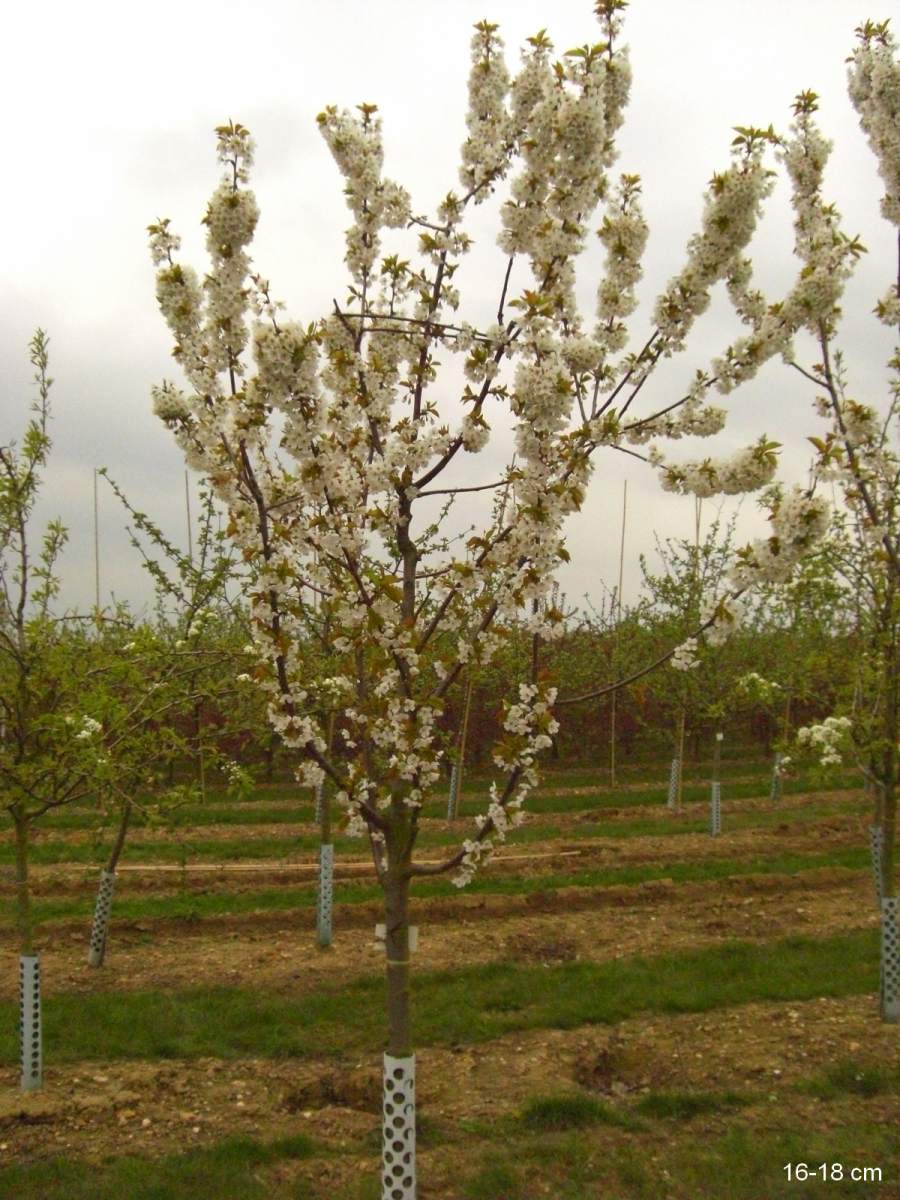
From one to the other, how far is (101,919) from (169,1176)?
366cm

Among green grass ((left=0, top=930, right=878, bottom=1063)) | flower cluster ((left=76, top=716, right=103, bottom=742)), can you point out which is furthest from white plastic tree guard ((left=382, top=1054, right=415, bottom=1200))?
green grass ((left=0, top=930, right=878, bottom=1063))

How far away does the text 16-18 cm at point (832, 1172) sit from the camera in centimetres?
516

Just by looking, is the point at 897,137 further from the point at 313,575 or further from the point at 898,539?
the point at 313,575

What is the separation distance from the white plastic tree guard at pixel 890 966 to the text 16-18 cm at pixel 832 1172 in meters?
2.18

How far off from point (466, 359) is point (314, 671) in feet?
17.7

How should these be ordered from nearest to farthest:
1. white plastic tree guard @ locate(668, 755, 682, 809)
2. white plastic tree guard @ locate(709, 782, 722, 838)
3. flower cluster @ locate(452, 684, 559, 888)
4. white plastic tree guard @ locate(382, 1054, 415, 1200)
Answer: flower cluster @ locate(452, 684, 559, 888) < white plastic tree guard @ locate(382, 1054, 415, 1200) < white plastic tree guard @ locate(709, 782, 722, 838) < white plastic tree guard @ locate(668, 755, 682, 809)

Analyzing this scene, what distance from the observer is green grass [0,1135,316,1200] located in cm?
499

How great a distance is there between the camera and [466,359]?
4414 millimetres

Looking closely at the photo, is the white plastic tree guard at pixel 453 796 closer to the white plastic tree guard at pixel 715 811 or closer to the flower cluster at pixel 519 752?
the white plastic tree guard at pixel 715 811

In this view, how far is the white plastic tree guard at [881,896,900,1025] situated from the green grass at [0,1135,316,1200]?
427 centimetres

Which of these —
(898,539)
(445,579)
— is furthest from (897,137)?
(445,579)

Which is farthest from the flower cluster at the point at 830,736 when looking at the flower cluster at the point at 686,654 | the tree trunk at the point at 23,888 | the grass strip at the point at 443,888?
the tree trunk at the point at 23,888

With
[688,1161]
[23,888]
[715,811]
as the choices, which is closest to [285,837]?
[715,811]

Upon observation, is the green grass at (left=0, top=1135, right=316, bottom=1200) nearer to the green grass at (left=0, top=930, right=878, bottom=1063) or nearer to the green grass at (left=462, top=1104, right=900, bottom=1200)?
the green grass at (left=462, top=1104, right=900, bottom=1200)
